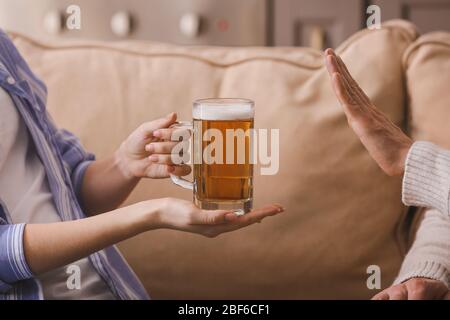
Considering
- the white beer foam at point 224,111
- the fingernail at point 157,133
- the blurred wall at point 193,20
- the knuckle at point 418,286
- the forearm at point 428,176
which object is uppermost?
the blurred wall at point 193,20

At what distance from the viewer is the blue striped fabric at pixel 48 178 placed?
0.76 metres

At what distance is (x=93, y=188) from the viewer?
0.93m

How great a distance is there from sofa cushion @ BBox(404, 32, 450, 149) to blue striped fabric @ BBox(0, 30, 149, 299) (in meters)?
0.42

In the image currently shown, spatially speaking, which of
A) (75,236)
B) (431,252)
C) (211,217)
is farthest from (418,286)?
(75,236)

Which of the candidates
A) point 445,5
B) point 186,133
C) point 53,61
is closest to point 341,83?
point 186,133

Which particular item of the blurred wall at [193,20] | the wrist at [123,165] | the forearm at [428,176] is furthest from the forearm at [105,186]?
the blurred wall at [193,20]

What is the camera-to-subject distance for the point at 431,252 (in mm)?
847

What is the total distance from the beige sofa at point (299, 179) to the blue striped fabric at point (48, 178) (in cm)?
6

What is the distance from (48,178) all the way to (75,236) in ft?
0.40

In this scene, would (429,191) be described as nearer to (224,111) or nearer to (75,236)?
(224,111)

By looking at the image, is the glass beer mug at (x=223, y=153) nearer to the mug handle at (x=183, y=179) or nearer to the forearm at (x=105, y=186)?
the mug handle at (x=183, y=179)

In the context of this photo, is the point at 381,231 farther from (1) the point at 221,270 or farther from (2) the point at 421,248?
(1) the point at 221,270
